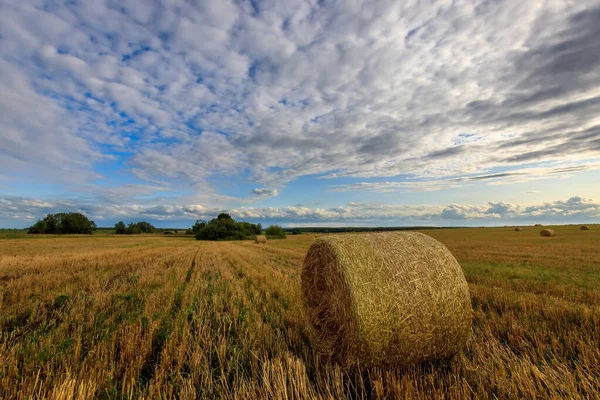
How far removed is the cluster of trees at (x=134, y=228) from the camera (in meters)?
95.3

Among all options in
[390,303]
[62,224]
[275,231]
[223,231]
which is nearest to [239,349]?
[390,303]

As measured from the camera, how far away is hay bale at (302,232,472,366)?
13.1ft

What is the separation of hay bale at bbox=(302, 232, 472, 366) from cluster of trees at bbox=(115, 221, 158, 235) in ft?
345

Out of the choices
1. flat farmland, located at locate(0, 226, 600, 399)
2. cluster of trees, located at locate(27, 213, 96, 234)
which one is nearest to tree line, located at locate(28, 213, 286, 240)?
cluster of trees, located at locate(27, 213, 96, 234)

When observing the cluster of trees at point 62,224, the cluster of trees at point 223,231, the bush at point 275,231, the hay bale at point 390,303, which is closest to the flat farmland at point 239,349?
the hay bale at point 390,303

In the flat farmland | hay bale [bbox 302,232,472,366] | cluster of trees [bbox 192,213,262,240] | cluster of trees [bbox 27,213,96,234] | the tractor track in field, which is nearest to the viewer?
the flat farmland

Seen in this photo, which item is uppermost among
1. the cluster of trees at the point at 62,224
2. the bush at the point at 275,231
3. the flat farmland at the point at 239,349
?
the cluster of trees at the point at 62,224

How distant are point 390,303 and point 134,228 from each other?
362 ft

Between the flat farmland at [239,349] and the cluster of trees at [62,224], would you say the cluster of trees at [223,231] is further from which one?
the flat farmland at [239,349]

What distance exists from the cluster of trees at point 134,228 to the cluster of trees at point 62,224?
29.5ft

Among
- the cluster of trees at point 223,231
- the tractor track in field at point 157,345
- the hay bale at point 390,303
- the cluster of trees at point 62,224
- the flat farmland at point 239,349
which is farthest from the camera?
the cluster of trees at point 62,224

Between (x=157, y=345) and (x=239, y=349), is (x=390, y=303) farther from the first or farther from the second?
(x=157, y=345)

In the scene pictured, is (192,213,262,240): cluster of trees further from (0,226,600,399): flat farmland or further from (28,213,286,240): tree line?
(0,226,600,399): flat farmland

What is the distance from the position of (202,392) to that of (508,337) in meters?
4.38
